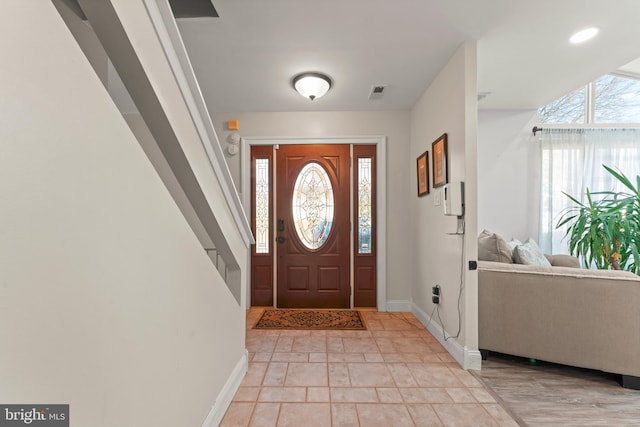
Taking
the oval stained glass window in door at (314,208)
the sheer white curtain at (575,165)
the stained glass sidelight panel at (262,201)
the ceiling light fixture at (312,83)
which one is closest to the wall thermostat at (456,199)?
the ceiling light fixture at (312,83)

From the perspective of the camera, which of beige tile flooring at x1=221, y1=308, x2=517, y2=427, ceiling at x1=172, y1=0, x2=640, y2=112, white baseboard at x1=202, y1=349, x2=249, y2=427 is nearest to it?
white baseboard at x1=202, y1=349, x2=249, y2=427

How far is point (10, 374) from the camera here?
0.59 metres

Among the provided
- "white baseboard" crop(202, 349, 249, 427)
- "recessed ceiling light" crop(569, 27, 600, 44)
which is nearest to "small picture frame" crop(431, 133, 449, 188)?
"recessed ceiling light" crop(569, 27, 600, 44)

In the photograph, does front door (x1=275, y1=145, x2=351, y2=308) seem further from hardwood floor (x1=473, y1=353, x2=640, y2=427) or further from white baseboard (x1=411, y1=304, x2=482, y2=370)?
hardwood floor (x1=473, y1=353, x2=640, y2=427)

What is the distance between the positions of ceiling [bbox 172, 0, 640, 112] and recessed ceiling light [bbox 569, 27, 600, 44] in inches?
1.8

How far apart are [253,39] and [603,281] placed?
119 inches

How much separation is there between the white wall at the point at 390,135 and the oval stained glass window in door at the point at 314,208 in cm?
50

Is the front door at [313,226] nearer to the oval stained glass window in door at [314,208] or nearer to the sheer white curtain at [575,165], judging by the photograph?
the oval stained glass window in door at [314,208]

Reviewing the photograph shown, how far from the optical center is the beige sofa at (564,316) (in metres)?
2.08

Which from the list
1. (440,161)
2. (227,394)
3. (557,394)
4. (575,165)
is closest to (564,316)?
(557,394)

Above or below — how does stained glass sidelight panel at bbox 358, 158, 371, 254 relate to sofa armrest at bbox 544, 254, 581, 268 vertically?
above

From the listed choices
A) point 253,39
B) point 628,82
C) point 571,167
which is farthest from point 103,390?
point 628,82

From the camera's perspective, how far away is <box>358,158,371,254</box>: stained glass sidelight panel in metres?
3.93
